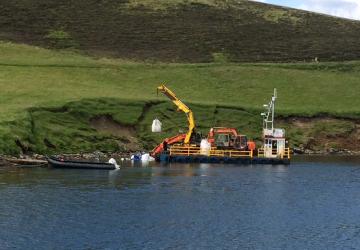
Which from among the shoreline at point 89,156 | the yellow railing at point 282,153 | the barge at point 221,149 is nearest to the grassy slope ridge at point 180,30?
the shoreline at point 89,156

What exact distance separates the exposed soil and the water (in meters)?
18.9

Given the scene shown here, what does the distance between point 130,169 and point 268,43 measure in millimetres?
84956

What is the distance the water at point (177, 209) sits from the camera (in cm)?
4388

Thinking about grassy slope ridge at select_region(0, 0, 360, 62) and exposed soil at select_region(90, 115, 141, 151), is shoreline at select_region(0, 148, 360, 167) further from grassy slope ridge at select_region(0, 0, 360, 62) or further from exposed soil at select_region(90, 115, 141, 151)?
grassy slope ridge at select_region(0, 0, 360, 62)

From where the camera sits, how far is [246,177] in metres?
72.2

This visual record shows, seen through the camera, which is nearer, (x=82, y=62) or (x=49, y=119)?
(x=49, y=119)

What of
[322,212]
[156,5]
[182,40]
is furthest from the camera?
[156,5]

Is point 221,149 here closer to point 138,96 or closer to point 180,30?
point 138,96

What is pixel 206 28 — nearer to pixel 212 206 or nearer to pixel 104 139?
pixel 104 139

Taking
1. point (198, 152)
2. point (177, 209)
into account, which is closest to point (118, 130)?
point (198, 152)

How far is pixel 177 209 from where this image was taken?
53375 mm

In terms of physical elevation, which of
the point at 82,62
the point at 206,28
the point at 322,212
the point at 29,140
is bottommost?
the point at 322,212

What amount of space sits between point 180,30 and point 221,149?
238 feet

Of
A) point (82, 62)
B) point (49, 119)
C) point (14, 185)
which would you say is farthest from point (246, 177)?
point (82, 62)
